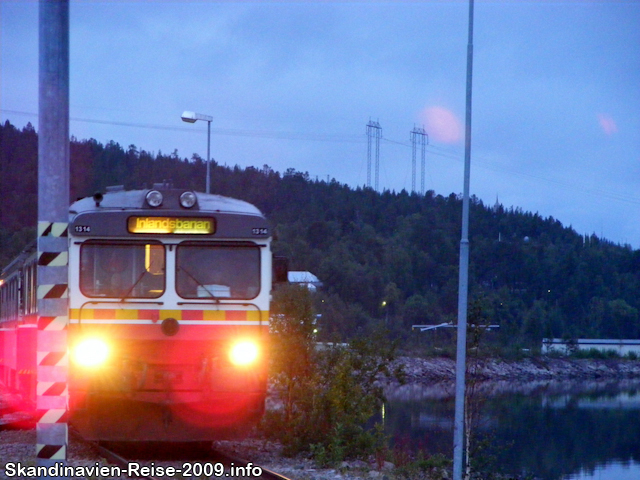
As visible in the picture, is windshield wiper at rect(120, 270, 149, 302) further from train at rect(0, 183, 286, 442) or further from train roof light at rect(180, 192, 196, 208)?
train roof light at rect(180, 192, 196, 208)

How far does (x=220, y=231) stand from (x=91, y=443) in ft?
15.6

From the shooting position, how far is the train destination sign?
1080 cm

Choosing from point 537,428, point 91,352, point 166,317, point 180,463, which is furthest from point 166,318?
point 537,428

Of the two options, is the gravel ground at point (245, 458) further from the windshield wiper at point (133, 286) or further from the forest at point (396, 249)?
the forest at point (396, 249)

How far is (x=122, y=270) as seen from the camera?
35.5 ft

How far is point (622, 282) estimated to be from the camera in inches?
4291

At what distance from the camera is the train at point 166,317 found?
34.5 feet

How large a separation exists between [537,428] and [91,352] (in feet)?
110

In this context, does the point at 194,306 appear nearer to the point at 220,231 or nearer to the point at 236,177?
the point at 220,231

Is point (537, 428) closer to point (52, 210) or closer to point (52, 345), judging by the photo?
point (52, 345)

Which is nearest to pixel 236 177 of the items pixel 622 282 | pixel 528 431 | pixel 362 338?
pixel 622 282

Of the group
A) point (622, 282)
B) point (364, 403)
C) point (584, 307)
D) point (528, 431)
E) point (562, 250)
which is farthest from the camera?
point (562, 250)

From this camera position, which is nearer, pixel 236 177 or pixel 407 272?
pixel 407 272

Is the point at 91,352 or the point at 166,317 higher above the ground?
the point at 166,317
